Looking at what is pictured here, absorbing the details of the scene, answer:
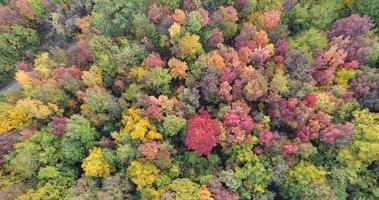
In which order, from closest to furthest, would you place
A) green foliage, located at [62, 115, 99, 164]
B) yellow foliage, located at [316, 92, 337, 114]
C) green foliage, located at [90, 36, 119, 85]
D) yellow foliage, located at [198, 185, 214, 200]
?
yellow foliage, located at [198, 185, 214, 200] < green foliage, located at [62, 115, 99, 164] < yellow foliage, located at [316, 92, 337, 114] < green foliage, located at [90, 36, 119, 85]

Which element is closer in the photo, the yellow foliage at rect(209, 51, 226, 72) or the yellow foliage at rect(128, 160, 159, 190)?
the yellow foliage at rect(128, 160, 159, 190)

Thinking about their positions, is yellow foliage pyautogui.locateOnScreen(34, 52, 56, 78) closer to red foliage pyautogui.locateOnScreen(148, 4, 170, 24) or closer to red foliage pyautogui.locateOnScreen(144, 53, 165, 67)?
red foliage pyautogui.locateOnScreen(144, 53, 165, 67)

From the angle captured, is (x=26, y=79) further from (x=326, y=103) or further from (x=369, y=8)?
(x=369, y=8)

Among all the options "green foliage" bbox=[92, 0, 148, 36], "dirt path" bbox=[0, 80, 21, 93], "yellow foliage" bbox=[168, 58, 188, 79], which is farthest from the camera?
"dirt path" bbox=[0, 80, 21, 93]

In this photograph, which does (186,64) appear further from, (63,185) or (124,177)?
(63,185)

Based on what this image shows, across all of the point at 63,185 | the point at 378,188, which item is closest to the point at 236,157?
the point at 378,188

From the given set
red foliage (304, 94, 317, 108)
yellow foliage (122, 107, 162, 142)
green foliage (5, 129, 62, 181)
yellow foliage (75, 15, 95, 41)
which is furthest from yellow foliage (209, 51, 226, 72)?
green foliage (5, 129, 62, 181)
